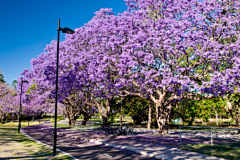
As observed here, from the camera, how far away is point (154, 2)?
56.2ft

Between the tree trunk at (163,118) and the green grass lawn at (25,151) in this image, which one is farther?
the tree trunk at (163,118)

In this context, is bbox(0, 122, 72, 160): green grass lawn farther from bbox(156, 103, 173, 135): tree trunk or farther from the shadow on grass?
bbox(156, 103, 173, 135): tree trunk

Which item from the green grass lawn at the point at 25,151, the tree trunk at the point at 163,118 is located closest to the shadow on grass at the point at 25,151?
the green grass lawn at the point at 25,151

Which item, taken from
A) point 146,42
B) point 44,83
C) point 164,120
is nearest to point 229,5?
Answer: point 146,42

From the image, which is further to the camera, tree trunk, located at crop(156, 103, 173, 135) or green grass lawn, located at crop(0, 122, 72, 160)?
tree trunk, located at crop(156, 103, 173, 135)

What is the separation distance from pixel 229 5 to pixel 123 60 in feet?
30.3

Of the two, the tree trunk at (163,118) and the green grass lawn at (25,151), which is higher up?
the tree trunk at (163,118)

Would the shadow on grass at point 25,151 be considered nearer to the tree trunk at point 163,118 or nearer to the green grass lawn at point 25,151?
the green grass lawn at point 25,151

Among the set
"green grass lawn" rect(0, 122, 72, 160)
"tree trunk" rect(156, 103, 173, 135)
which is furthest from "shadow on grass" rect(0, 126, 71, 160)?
"tree trunk" rect(156, 103, 173, 135)

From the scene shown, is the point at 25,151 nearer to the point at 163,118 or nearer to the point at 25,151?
the point at 25,151

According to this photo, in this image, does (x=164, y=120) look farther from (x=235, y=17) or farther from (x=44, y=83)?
(x=44, y=83)

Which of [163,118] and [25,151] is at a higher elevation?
[163,118]

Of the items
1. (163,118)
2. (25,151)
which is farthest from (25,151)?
(163,118)

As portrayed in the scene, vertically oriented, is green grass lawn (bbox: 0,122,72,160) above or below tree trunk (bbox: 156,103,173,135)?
below
